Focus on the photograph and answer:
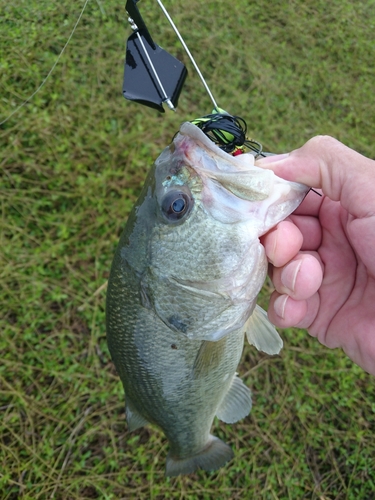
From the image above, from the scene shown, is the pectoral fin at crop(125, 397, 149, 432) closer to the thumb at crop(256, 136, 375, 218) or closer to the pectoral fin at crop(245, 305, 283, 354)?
the pectoral fin at crop(245, 305, 283, 354)

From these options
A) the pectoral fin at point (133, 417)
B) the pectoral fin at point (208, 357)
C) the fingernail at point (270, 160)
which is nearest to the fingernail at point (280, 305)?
the pectoral fin at point (208, 357)

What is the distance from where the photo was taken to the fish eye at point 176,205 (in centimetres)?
110

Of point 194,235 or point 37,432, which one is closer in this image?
point 194,235

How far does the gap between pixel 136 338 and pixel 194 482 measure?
1476mm

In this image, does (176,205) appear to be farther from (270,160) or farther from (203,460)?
(203,460)

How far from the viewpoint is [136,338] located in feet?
4.30

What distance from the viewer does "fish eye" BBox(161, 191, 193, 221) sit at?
110 cm

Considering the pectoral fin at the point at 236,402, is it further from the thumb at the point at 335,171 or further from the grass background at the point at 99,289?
the thumb at the point at 335,171

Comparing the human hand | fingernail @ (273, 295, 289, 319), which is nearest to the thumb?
the human hand

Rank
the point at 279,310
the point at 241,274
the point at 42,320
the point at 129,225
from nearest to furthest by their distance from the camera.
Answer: the point at 241,274
the point at 129,225
the point at 279,310
the point at 42,320

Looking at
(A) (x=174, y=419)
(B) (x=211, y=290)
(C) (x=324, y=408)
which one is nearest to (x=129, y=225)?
(B) (x=211, y=290)

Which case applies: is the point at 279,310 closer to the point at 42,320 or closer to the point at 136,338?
the point at 136,338

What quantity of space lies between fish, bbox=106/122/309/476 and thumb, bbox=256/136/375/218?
0.06m

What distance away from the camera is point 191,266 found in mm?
1139
